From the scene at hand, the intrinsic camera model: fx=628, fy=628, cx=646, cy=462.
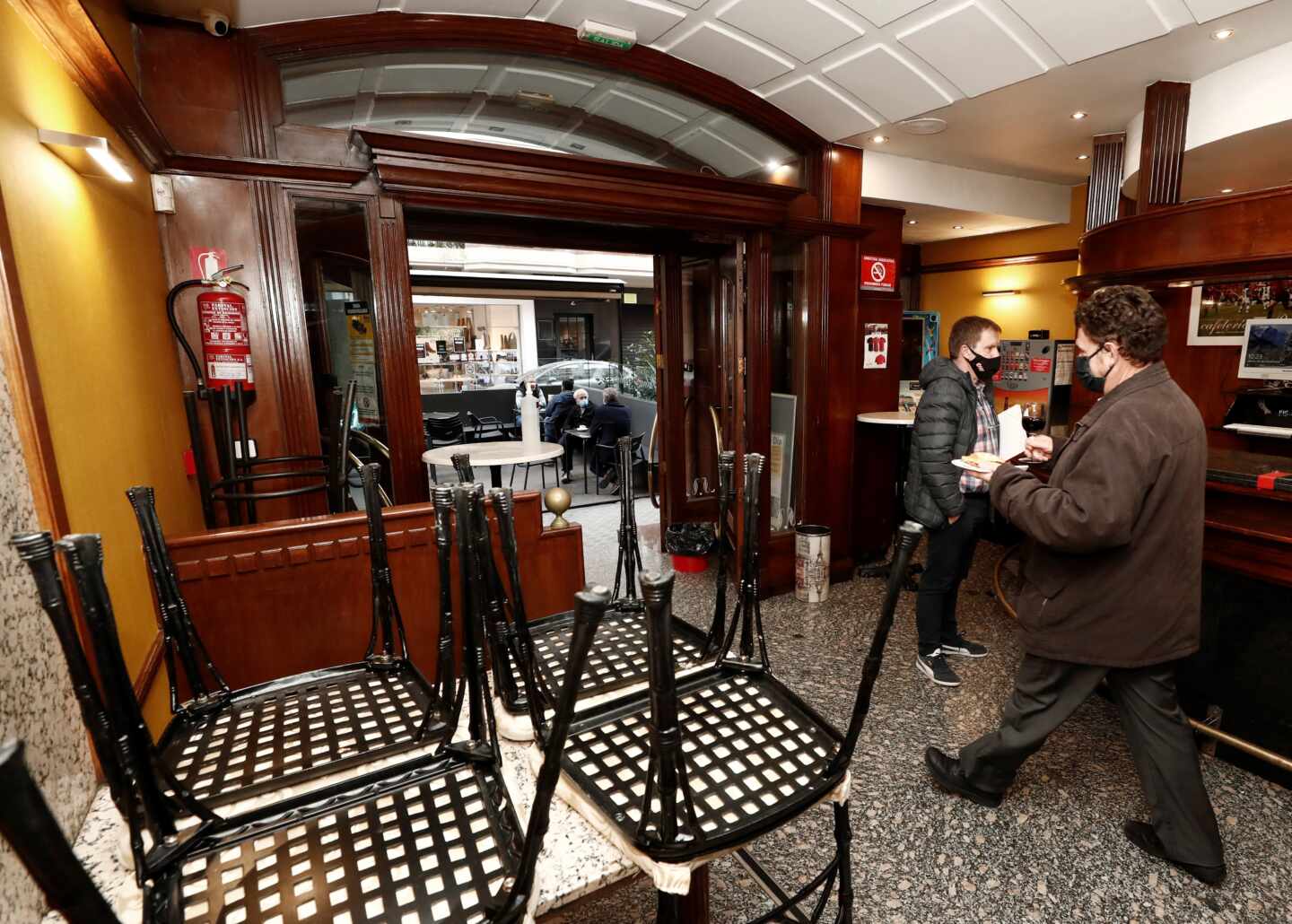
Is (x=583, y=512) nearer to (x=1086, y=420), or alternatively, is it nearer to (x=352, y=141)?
(x=352, y=141)

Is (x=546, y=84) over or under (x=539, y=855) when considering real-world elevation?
over

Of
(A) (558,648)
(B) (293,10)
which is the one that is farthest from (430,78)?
(A) (558,648)

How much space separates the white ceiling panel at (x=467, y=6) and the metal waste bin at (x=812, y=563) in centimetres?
311

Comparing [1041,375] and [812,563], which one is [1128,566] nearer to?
[812,563]

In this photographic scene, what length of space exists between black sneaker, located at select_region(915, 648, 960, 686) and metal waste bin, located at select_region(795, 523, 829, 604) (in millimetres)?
888

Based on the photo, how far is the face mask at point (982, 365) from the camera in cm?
277

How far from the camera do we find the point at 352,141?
8.80 ft

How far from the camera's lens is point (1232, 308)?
4527 mm

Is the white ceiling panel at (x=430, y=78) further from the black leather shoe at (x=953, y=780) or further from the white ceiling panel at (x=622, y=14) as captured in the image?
the black leather shoe at (x=953, y=780)

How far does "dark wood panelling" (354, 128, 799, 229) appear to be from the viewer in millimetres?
2701

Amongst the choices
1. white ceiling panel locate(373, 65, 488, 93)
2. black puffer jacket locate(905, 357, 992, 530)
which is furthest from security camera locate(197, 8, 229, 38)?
black puffer jacket locate(905, 357, 992, 530)

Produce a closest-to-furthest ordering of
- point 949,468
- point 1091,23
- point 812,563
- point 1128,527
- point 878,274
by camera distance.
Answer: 1. point 1128,527
2. point 1091,23
3. point 949,468
4. point 812,563
5. point 878,274

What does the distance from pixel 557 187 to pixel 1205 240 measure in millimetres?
3311

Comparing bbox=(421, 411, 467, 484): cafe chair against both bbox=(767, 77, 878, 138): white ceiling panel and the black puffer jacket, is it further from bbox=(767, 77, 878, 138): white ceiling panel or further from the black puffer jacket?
the black puffer jacket
